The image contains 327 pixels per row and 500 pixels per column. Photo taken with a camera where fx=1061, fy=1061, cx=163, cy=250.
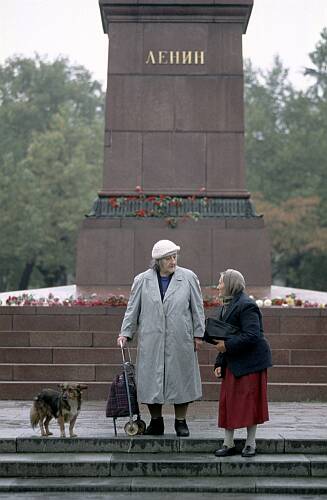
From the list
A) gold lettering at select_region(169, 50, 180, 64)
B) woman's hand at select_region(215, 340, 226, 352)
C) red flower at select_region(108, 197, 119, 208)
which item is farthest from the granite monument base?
woman's hand at select_region(215, 340, 226, 352)

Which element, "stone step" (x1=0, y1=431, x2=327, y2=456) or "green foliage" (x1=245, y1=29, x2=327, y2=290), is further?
"green foliage" (x1=245, y1=29, x2=327, y2=290)

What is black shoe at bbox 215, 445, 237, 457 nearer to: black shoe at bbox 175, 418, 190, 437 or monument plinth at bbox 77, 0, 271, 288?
black shoe at bbox 175, 418, 190, 437

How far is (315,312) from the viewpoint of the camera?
45.6 ft

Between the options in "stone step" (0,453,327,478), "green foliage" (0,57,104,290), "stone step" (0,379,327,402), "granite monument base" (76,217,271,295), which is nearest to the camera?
"stone step" (0,453,327,478)

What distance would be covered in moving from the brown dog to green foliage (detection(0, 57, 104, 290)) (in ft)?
100

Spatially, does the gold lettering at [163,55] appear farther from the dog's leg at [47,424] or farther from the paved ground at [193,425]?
the dog's leg at [47,424]

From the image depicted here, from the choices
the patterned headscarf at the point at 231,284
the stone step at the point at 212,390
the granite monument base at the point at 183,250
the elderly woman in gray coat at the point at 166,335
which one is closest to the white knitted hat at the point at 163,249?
the elderly woman in gray coat at the point at 166,335

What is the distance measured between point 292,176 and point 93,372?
3123cm

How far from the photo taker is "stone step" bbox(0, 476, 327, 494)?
7.86 meters

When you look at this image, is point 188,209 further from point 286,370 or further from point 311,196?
point 311,196

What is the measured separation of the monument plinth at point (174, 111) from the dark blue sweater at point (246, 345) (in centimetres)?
1055

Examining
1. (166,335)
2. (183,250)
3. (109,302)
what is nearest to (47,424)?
(166,335)

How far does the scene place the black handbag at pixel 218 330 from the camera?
841cm

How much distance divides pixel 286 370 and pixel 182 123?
7.57 m
